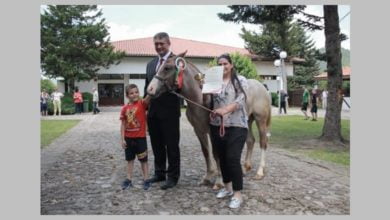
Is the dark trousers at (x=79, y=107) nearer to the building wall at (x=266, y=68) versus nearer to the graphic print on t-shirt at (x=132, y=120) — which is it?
the building wall at (x=266, y=68)

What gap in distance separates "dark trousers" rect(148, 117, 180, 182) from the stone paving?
11.1 inches

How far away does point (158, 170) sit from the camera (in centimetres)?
561

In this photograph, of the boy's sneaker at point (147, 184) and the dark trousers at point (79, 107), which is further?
the dark trousers at point (79, 107)

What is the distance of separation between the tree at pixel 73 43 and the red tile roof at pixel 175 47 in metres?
3.88

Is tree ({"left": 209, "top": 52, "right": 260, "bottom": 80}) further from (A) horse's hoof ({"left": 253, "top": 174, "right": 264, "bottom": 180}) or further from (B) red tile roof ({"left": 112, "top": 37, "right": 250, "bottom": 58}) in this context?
(A) horse's hoof ({"left": 253, "top": 174, "right": 264, "bottom": 180})

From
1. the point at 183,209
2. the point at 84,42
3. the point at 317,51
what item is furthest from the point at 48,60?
the point at 183,209

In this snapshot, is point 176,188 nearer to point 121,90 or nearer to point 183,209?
point 183,209

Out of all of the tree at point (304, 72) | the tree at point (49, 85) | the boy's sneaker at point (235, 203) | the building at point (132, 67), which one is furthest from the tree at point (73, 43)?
the tree at point (304, 72)

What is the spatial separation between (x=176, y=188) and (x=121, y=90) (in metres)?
24.8

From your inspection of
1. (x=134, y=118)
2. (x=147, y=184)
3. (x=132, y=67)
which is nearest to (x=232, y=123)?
(x=134, y=118)

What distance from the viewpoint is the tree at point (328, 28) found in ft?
32.9

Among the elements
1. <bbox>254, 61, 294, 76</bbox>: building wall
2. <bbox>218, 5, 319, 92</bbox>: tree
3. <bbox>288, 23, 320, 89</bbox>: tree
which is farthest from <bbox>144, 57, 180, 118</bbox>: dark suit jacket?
<bbox>288, 23, 320, 89</bbox>: tree

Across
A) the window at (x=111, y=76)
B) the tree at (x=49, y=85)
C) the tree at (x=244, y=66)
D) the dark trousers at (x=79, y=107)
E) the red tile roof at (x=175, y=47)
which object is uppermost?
the red tile roof at (x=175, y=47)

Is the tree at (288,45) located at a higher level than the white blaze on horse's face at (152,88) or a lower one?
higher
